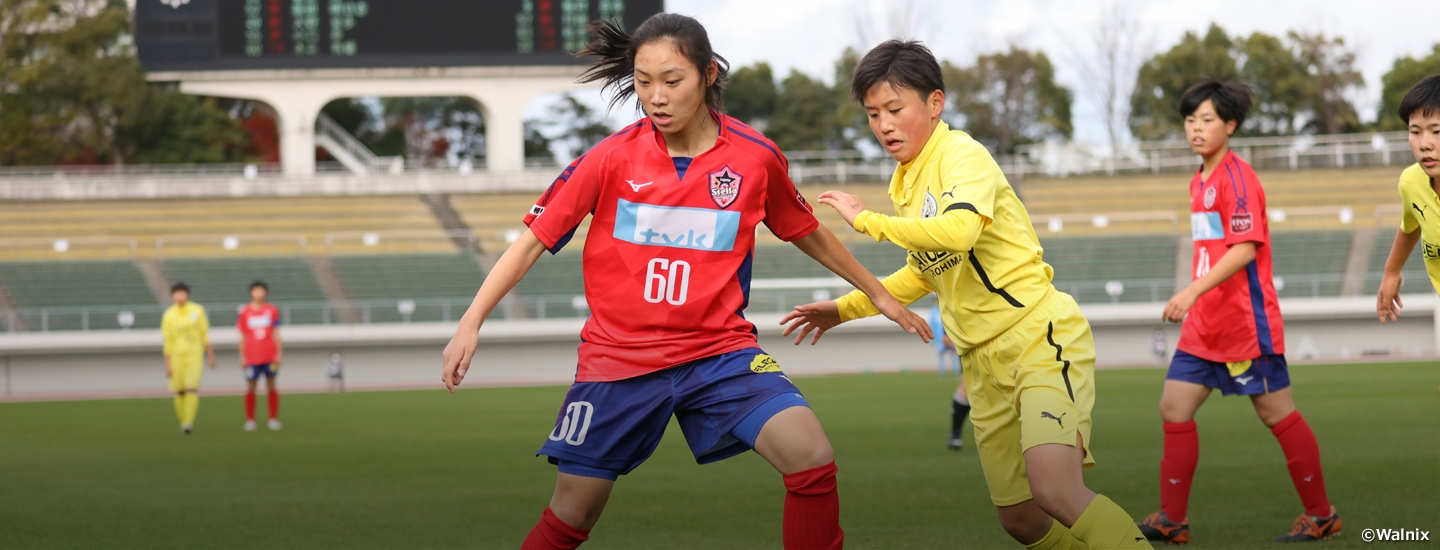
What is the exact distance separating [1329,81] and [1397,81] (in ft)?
7.49

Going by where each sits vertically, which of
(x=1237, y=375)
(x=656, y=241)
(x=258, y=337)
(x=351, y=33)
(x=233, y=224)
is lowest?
(x=258, y=337)

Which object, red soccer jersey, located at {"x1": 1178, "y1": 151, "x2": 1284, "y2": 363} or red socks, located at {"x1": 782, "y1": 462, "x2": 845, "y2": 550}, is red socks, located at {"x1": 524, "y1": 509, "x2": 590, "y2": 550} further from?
red soccer jersey, located at {"x1": 1178, "y1": 151, "x2": 1284, "y2": 363}

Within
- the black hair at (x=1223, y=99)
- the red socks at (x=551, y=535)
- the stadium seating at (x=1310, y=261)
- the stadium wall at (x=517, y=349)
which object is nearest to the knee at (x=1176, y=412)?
the black hair at (x=1223, y=99)

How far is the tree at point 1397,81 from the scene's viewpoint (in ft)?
142

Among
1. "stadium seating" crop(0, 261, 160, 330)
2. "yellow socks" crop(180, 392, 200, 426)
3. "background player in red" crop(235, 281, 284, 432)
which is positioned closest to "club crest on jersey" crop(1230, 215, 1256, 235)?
"background player in red" crop(235, 281, 284, 432)

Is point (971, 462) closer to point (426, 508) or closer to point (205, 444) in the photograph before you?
point (426, 508)

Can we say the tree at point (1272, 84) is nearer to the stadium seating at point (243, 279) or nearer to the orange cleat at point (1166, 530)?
the stadium seating at point (243, 279)

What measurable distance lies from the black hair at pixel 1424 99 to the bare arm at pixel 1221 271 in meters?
0.98

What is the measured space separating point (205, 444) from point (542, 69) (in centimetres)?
2109

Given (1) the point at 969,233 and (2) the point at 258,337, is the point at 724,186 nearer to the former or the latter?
(1) the point at 969,233

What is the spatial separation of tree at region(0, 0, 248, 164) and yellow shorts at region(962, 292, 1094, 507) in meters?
41.0

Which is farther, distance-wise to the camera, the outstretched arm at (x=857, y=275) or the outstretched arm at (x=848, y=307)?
the outstretched arm at (x=848, y=307)

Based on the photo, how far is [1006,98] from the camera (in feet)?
164

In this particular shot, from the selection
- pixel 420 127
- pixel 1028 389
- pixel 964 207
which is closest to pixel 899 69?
pixel 964 207
